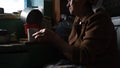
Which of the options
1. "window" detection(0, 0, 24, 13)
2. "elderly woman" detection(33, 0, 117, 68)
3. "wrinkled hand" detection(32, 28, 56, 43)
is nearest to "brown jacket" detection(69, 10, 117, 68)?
"elderly woman" detection(33, 0, 117, 68)

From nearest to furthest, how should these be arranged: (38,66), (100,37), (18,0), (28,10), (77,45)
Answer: (100,37) → (77,45) → (38,66) → (28,10) → (18,0)

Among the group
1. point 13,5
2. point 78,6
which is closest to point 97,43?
point 78,6

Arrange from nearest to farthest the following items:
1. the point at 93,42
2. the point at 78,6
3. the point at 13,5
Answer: the point at 93,42
the point at 78,6
the point at 13,5

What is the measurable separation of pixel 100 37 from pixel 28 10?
63 centimetres

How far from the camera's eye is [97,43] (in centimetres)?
130

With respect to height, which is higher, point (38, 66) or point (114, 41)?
point (114, 41)

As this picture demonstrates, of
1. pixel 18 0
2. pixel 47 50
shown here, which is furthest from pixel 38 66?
pixel 18 0

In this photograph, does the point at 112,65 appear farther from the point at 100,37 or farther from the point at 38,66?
the point at 38,66

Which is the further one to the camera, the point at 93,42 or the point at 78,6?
the point at 78,6

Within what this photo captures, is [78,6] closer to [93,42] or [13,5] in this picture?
[93,42]

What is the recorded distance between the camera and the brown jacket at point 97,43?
4.27 feet

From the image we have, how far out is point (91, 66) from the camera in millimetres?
1334

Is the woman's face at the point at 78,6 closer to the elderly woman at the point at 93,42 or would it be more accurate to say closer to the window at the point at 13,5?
the elderly woman at the point at 93,42

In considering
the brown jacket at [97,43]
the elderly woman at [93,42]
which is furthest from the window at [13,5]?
the brown jacket at [97,43]
